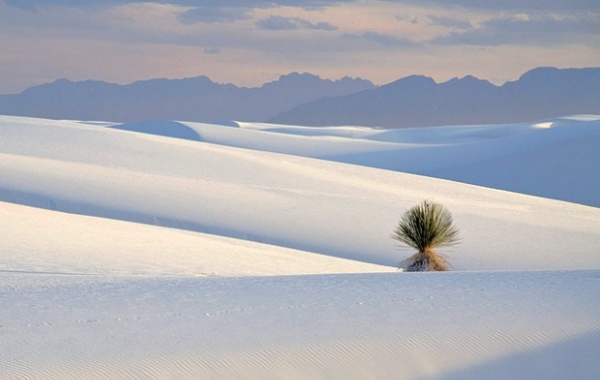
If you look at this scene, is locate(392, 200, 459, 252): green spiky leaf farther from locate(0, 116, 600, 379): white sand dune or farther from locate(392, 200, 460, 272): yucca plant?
locate(0, 116, 600, 379): white sand dune

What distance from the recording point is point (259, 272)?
1717cm

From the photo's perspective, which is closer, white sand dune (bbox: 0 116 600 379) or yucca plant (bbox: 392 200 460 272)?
white sand dune (bbox: 0 116 600 379)

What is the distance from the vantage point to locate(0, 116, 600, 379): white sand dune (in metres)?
7.96

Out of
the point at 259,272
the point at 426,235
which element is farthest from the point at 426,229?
the point at 259,272

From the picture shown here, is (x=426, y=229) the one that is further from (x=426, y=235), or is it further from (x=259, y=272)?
(x=259, y=272)

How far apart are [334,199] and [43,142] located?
13444 mm

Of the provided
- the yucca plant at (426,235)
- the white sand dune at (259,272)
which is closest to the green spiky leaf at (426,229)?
the yucca plant at (426,235)

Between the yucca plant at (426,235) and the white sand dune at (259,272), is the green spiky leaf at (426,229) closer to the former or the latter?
the yucca plant at (426,235)

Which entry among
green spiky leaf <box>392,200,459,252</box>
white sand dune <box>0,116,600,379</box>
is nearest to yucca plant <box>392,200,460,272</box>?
green spiky leaf <box>392,200,459,252</box>

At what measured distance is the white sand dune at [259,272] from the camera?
7957 millimetres

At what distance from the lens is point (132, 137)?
44344 millimetres

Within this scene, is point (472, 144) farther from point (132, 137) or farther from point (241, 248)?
point (241, 248)

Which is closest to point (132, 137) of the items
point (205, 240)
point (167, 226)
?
point (167, 226)

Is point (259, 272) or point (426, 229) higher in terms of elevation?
point (426, 229)
